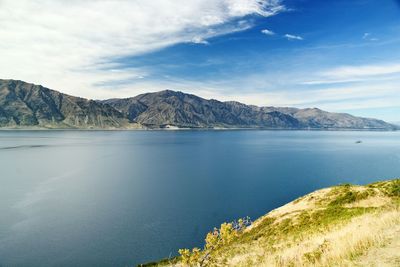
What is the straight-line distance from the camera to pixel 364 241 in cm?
1281

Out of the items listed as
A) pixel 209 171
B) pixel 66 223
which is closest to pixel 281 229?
pixel 66 223

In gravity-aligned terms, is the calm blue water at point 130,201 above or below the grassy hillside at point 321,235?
below

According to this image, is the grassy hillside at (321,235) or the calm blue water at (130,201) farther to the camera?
the calm blue water at (130,201)

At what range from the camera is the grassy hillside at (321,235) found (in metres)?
12.4

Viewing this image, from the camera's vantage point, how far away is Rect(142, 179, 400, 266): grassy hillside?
12391 millimetres

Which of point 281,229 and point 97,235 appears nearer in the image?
point 281,229

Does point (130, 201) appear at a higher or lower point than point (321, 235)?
lower

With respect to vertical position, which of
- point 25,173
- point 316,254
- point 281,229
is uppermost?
point 316,254

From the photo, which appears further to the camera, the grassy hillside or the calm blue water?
the calm blue water

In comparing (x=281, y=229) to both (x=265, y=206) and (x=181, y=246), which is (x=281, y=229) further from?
(x=265, y=206)

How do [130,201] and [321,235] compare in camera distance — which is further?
[130,201]

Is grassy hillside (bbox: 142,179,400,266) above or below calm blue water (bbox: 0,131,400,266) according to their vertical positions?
above

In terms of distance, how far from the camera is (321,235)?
22.5 m

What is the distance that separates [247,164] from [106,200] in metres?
84.2
